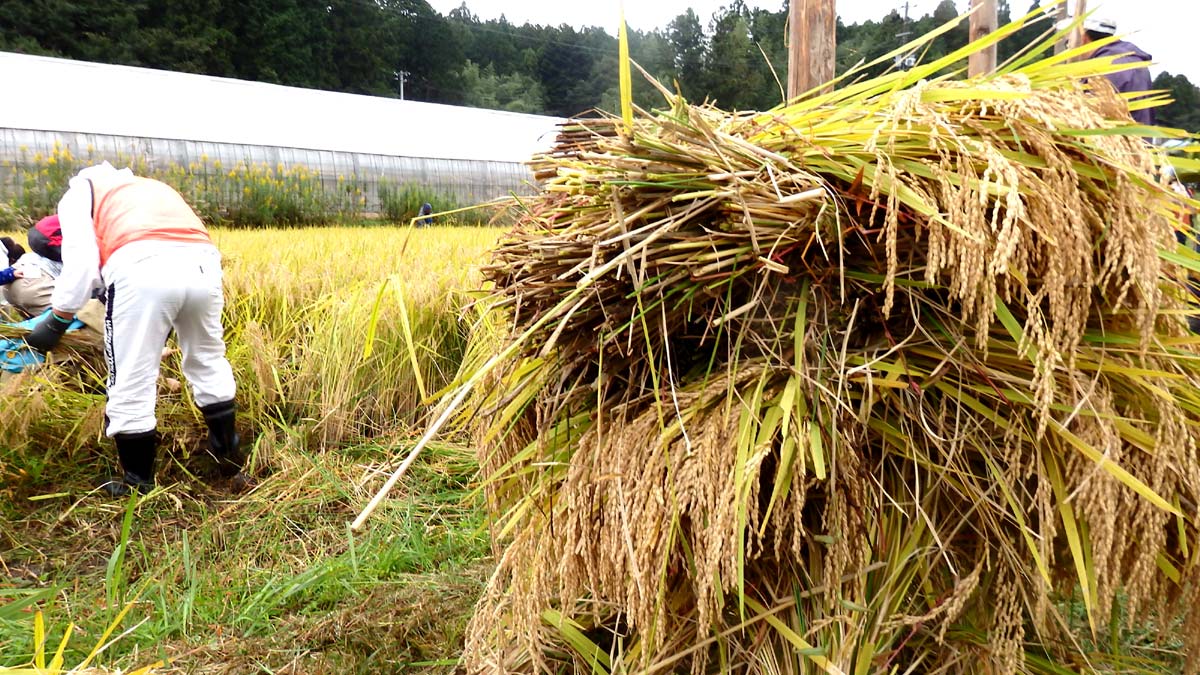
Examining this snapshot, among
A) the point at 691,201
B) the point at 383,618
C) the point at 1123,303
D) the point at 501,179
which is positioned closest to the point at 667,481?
the point at 691,201

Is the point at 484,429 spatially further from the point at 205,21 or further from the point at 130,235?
the point at 205,21

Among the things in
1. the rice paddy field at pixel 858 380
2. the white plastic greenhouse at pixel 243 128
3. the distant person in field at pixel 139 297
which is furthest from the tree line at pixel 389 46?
the rice paddy field at pixel 858 380

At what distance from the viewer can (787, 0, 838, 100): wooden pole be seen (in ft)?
10.6

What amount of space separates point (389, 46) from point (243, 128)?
84.9 feet

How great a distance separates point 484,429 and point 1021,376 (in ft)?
3.41

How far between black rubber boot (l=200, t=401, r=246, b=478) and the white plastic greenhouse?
1279 cm

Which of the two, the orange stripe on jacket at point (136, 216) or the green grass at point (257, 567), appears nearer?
the green grass at point (257, 567)

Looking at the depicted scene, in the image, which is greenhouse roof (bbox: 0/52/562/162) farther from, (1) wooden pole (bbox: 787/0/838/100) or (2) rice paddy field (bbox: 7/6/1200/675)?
(2) rice paddy field (bbox: 7/6/1200/675)

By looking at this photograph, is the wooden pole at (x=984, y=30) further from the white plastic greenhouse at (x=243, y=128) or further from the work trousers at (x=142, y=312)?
the white plastic greenhouse at (x=243, y=128)

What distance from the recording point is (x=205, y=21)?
113 ft

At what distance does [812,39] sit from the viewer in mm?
3225

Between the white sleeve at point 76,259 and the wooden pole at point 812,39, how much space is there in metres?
3.12

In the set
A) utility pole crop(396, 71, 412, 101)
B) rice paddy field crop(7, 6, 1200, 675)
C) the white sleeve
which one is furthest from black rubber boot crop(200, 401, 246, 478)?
utility pole crop(396, 71, 412, 101)

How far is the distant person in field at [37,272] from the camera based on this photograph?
436 centimetres
